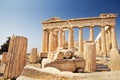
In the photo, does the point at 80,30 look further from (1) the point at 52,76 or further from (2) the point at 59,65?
(1) the point at 52,76

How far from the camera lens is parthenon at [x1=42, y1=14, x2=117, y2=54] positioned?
3603 cm

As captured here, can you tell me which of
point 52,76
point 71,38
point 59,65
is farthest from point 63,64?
point 71,38

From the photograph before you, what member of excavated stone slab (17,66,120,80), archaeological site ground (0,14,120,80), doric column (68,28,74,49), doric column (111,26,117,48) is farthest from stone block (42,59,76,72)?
doric column (68,28,74,49)

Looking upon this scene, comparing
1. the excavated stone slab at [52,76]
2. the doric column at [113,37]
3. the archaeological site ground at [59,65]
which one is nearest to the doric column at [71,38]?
the doric column at [113,37]

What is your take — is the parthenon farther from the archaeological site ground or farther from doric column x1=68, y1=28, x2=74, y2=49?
the archaeological site ground

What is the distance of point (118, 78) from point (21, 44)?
7.17 meters

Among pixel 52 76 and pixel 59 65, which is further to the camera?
pixel 59 65

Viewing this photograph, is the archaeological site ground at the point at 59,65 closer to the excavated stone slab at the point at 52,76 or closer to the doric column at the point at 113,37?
the excavated stone slab at the point at 52,76

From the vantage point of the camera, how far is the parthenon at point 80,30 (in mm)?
36031

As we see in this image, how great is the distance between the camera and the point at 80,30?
38094mm

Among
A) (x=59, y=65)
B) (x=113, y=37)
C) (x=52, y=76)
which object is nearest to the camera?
(x=52, y=76)

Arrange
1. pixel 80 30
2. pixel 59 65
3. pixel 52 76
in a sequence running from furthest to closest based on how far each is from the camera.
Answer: pixel 80 30 → pixel 59 65 → pixel 52 76

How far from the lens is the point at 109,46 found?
121 ft

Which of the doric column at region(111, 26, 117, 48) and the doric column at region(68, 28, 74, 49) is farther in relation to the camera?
the doric column at region(68, 28, 74, 49)
